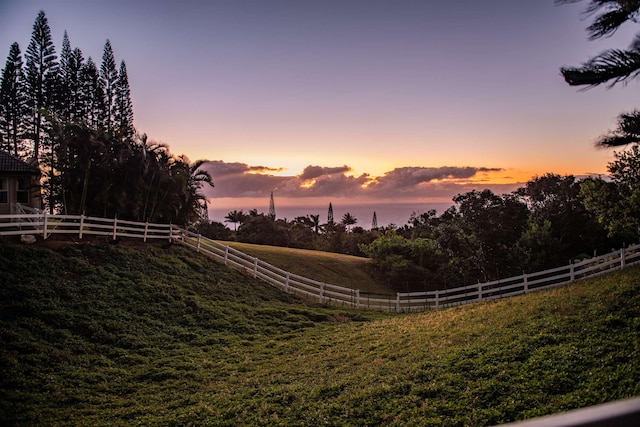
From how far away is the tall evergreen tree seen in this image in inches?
1350

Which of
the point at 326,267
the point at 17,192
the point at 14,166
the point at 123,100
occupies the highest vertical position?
the point at 123,100

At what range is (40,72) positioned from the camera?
35.0 meters

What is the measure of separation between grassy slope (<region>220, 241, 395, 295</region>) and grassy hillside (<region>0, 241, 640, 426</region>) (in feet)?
53.7

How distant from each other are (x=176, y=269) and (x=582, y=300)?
635 inches

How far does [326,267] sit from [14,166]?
2310 cm

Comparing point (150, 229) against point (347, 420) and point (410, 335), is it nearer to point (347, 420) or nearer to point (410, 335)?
point (410, 335)

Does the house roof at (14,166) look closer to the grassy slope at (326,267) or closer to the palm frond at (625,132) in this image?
the grassy slope at (326,267)

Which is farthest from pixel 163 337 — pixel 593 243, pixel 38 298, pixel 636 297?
pixel 593 243

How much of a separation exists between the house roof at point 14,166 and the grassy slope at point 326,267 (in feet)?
53.6

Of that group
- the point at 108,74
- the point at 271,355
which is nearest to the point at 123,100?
the point at 108,74

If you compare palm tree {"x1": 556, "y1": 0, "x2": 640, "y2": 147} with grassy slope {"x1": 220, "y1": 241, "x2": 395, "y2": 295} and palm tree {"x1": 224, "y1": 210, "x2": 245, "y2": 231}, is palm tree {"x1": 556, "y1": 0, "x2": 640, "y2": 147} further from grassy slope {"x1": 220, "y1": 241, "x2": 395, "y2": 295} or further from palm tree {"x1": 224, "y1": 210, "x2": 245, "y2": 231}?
palm tree {"x1": 224, "y1": 210, "x2": 245, "y2": 231}

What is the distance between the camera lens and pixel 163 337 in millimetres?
14688

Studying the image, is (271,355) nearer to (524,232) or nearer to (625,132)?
(625,132)

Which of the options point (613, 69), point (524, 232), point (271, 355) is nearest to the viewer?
point (613, 69)
